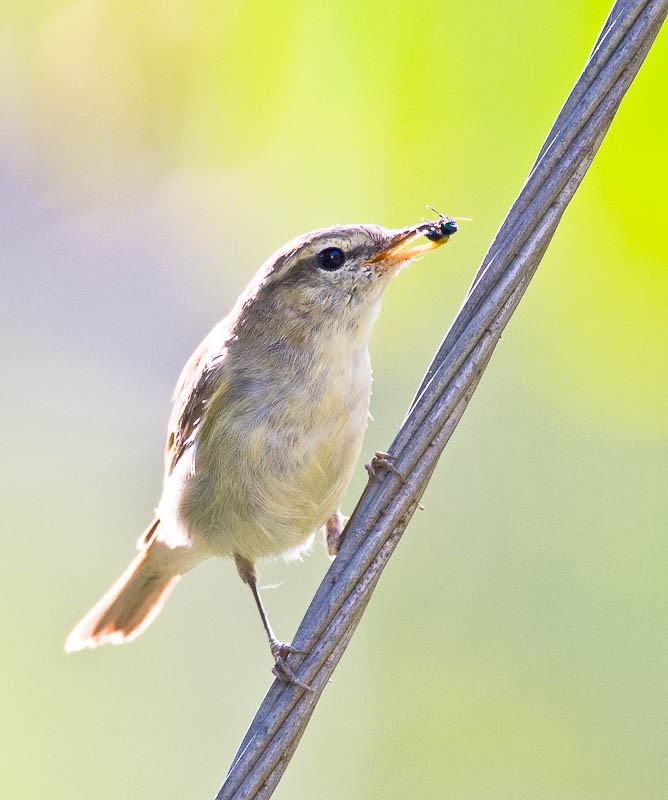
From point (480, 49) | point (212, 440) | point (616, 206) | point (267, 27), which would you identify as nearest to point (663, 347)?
point (616, 206)

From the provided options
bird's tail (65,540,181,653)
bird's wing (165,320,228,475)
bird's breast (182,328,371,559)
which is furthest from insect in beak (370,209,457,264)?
bird's tail (65,540,181,653)

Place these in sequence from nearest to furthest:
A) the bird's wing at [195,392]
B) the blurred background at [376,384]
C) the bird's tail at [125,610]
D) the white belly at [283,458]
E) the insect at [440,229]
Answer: the insect at [440,229] → the white belly at [283,458] → the bird's wing at [195,392] → the bird's tail at [125,610] → the blurred background at [376,384]

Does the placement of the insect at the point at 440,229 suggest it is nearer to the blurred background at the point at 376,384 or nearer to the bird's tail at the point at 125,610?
the blurred background at the point at 376,384

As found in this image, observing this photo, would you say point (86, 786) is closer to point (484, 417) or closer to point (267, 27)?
point (484, 417)

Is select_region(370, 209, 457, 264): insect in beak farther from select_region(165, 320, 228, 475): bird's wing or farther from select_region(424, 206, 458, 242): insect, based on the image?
select_region(165, 320, 228, 475): bird's wing

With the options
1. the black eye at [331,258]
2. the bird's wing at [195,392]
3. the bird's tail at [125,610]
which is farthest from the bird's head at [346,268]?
the bird's tail at [125,610]
